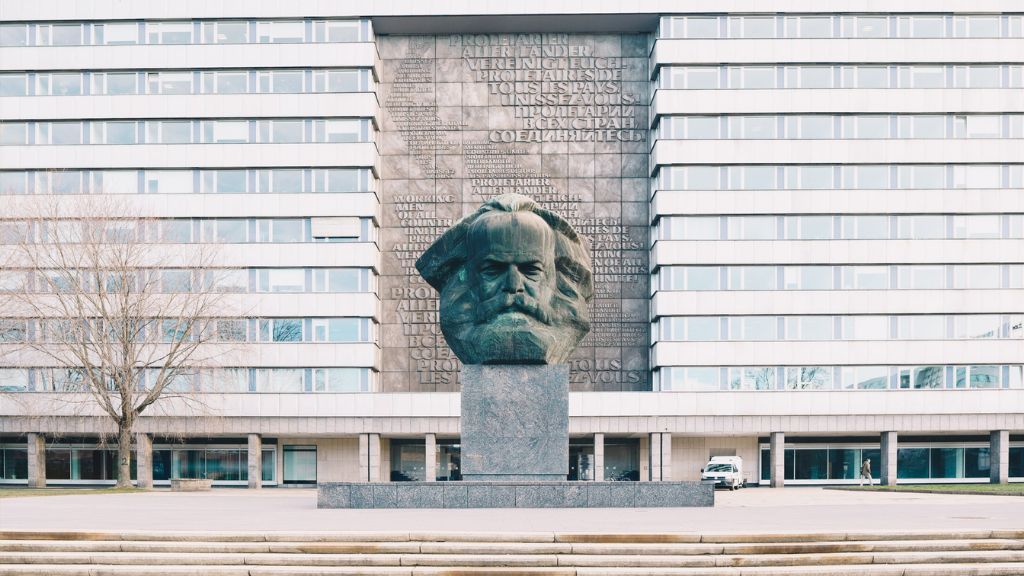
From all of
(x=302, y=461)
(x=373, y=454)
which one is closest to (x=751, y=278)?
(x=373, y=454)

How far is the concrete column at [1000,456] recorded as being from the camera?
A: 57.6 m

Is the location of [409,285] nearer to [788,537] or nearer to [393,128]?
[393,128]

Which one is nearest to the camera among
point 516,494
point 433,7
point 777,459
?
point 516,494

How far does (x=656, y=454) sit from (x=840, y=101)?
21290 millimetres

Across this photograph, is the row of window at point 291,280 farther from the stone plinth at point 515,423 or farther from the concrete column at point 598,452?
the stone plinth at point 515,423

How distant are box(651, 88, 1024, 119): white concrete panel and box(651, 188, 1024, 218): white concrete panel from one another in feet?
14.3

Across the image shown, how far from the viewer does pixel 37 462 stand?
57062 mm

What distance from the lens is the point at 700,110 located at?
2270 inches

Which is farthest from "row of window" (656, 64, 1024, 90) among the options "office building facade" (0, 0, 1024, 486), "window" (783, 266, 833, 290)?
"window" (783, 266, 833, 290)

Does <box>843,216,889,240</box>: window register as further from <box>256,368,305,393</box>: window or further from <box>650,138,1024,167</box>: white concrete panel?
<box>256,368,305,393</box>: window

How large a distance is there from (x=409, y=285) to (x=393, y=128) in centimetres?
883

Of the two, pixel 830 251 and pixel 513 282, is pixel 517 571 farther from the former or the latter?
pixel 830 251

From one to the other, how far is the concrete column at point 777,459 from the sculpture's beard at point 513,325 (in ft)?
109

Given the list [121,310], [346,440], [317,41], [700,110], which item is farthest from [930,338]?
[121,310]
